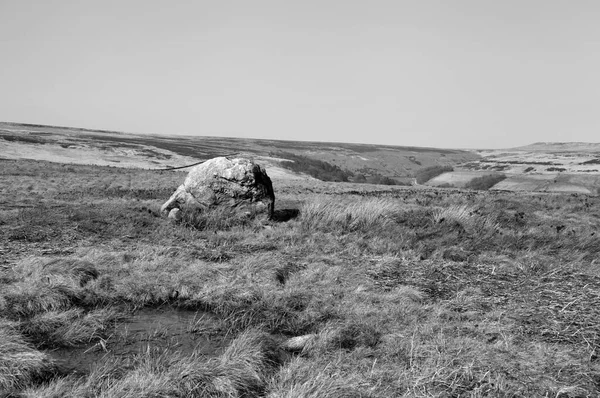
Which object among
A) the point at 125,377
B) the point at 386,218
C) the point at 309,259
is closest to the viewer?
the point at 125,377

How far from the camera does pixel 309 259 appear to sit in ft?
25.4

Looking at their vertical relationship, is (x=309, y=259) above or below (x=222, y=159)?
below

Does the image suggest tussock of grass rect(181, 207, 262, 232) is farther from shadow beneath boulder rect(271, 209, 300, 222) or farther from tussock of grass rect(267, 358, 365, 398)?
tussock of grass rect(267, 358, 365, 398)

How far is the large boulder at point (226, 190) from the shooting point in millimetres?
10977

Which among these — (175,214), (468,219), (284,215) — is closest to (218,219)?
(175,214)

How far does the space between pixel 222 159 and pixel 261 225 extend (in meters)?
2.58

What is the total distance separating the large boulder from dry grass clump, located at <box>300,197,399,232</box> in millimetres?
1081

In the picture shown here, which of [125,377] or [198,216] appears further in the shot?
[198,216]

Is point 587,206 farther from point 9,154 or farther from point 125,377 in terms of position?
point 9,154

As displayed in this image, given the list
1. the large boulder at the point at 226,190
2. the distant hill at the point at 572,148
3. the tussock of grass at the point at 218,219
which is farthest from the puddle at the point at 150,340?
the distant hill at the point at 572,148

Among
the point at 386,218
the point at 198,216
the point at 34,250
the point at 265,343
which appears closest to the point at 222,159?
the point at 198,216

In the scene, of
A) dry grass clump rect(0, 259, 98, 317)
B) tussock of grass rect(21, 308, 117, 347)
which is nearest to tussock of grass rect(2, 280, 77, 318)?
dry grass clump rect(0, 259, 98, 317)

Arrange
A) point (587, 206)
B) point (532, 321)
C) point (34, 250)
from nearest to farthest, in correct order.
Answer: point (532, 321)
point (34, 250)
point (587, 206)

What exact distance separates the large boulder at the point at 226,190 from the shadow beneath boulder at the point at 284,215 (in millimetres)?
209
